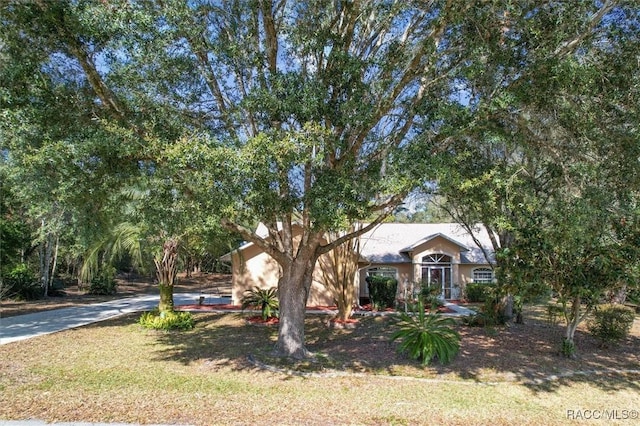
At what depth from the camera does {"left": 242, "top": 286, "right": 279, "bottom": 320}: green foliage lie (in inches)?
671

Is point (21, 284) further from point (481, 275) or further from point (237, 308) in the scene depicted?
point (481, 275)

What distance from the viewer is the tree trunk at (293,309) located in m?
10.2

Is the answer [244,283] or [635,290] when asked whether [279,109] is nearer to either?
[635,290]

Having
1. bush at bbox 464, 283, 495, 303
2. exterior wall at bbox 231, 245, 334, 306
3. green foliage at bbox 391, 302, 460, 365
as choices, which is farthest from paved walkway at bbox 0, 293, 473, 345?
green foliage at bbox 391, 302, 460, 365

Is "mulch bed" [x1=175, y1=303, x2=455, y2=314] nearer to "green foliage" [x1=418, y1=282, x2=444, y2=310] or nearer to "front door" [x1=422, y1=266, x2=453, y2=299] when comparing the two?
"green foliage" [x1=418, y1=282, x2=444, y2=310]

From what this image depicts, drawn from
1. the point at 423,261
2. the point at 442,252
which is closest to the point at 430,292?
the point at 423,261

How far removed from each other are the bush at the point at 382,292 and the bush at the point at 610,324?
972 cm

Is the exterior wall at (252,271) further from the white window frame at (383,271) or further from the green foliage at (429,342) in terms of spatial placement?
→ the green foliage at (429,342)

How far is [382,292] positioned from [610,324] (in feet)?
33.7

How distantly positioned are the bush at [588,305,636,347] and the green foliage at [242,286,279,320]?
1051 centimetres

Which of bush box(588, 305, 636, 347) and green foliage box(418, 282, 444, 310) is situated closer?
bush box(588, 305, 636, 347)

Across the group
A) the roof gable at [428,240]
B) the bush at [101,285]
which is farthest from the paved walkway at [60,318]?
the bush at [101,285]

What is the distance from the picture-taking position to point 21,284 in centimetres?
2252

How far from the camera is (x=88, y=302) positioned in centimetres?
2273
